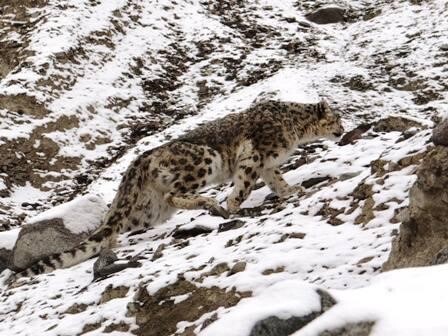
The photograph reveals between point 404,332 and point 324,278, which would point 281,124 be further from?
point 404,332

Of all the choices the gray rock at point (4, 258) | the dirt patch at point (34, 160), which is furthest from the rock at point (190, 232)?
the dirt patch at point (34, 160)

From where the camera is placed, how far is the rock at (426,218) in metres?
5.49

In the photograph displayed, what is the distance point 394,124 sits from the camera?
42.8ft

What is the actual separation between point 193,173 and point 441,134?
5.38 meters

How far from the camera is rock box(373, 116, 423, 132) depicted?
1291cm

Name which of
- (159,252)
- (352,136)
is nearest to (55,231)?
(159,252)

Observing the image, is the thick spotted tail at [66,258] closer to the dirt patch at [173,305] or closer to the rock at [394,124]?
the dirt patch at [173,305]

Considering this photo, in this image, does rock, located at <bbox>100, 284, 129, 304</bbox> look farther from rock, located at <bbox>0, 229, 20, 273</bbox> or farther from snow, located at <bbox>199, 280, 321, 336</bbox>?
snow, located at <bbox>199, 280, 321, 336</bbox>

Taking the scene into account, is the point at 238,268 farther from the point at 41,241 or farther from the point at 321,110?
the point at 321,110

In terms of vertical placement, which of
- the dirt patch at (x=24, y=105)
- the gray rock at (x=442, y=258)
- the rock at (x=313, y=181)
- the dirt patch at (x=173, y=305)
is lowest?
the dirt patch at (x=173, y=305)

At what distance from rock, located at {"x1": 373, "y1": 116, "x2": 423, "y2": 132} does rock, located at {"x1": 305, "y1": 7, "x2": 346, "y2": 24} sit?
1824 cm

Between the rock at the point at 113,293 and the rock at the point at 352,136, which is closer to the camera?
the rock at the point at 113,293

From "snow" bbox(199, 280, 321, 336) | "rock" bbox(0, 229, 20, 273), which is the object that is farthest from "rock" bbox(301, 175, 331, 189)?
"snow" bbox(199, 280, 321, 336)

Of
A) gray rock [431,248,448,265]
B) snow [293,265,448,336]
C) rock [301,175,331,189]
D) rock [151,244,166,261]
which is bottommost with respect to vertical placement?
rock [151,244,166,261]
